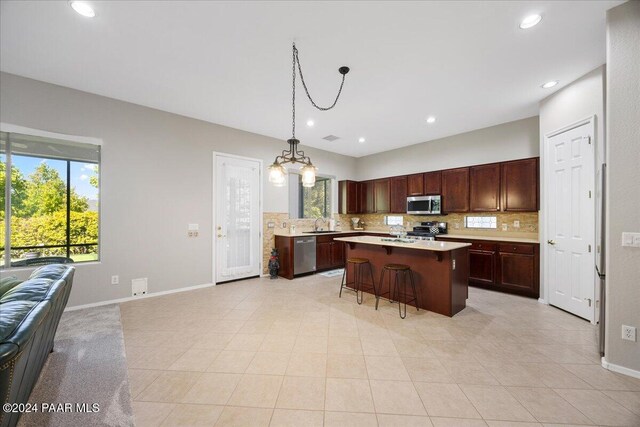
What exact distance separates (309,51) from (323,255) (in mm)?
4179

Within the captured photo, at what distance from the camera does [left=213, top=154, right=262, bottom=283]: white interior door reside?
15.6ft

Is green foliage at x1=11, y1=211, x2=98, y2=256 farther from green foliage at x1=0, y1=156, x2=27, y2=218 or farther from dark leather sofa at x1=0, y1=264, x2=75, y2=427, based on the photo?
dark leather sofa at x1=0, y1=264, x2=75, y2=427

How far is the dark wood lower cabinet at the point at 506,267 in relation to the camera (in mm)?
3930

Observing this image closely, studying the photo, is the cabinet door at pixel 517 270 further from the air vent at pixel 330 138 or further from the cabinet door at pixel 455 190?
the air vent at pixel 330 138

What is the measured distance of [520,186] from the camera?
14.3ft

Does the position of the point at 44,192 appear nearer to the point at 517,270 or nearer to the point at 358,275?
the point at 358,275

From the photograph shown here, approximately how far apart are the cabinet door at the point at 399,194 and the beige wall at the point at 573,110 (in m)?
2.60

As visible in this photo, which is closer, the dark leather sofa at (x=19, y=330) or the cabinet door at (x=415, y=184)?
the dark leather sofa at (x=19, y=330)

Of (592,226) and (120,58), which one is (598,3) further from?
(120,58)

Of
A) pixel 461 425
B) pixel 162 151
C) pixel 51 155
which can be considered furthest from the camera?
pixel 162 151

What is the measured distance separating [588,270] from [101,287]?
253 inches

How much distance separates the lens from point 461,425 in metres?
1.56

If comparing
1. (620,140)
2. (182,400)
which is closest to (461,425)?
(182,400)

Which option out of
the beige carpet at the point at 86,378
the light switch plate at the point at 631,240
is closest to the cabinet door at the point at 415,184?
the light switch plate at the point at 631,240
